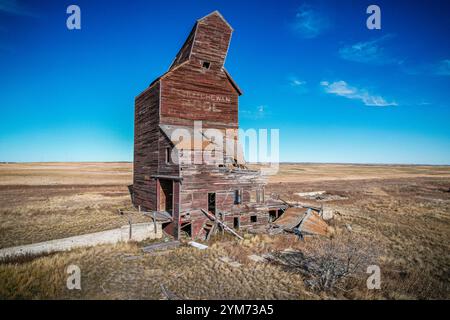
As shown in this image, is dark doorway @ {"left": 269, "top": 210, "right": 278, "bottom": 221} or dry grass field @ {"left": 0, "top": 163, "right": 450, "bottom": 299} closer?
dry grass field @ {"left": 0, "top": 163, "right": 450, "bottom": 299}

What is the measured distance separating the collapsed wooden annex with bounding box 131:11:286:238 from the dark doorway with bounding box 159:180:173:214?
0.06 m

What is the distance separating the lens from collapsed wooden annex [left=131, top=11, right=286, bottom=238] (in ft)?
55.8

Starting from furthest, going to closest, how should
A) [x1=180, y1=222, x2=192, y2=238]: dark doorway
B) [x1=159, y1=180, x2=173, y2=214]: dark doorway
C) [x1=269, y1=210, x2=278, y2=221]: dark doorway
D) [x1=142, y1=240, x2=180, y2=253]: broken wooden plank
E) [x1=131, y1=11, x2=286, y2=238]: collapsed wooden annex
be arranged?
[x1=269, y1=210, x2=278, y2=221]: dark doorway, [x1=159, y1=180, x2=173, y2=214]: dark doorway, [x1=131, y1=11, x2=286, y2=238]: collapsed wooden annex, [x1=180, y1=222, x2=192, y2=238]: dark doorway, [x1=142, y1=240, x2=180, y2=253]: broken wooden plank

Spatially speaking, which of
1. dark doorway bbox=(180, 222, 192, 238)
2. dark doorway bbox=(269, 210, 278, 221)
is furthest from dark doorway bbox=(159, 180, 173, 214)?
dark doorway bbox=(269, 210, 278, 221)

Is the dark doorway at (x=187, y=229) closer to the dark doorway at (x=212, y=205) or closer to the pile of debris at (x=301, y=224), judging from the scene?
the dark doorway at (x=212, y=205)

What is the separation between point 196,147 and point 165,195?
5.24 m

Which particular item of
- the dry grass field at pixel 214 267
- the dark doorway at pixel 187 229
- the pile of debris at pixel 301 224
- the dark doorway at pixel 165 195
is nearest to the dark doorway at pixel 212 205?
the dark doorway at pixel 187 229

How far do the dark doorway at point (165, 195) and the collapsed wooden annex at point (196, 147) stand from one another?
6 cm

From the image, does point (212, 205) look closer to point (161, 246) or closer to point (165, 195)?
point (165, 195)

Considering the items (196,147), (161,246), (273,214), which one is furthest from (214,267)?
(273,214)

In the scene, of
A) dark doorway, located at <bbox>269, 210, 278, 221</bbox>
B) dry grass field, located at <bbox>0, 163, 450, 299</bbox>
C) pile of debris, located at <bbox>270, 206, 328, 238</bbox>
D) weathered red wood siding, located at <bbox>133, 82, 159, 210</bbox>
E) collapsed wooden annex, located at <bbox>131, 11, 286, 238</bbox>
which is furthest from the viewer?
dark doorway, located at <bbox>269, 210, 278, 221</bbox>

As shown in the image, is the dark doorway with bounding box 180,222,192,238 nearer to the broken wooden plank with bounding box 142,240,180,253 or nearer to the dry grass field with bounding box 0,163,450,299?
the broken wooden plank with bounding box 142,240,180,253

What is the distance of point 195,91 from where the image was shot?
66.3 feet
